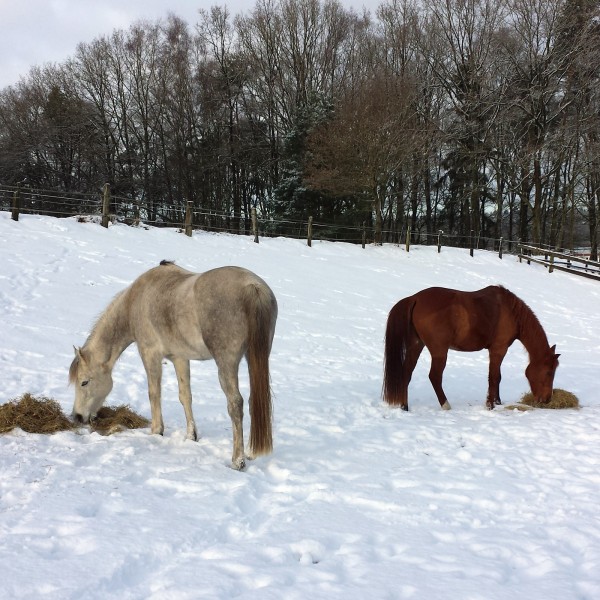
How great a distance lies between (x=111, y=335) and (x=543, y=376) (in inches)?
198

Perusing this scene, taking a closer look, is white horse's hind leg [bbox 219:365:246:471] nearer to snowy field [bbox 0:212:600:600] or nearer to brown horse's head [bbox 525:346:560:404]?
snowy field [bbox 0:212:600:600]

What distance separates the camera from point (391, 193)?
1093 inches

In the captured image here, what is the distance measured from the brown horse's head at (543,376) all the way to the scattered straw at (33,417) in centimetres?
521

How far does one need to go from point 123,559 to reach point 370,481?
185 centimetres

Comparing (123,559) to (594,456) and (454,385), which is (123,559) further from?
(454,385)

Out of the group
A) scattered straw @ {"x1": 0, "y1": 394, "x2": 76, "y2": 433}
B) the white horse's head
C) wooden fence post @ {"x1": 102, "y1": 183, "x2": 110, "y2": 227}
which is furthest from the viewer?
wooden fence post @ {"x1": 102, "y1": 183, "x2": 110, "y2": 227}

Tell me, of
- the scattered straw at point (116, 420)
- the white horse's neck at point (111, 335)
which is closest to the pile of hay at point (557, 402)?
the scattered straw at point (116, 420)

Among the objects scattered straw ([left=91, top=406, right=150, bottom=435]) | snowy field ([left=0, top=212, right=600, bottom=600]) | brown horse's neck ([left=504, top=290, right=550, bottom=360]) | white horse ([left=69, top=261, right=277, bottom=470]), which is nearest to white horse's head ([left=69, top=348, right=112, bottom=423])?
white horse ([left=69, top=261, right=277, bottom=470])

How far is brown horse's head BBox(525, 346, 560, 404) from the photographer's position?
18.6ft

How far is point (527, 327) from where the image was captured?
5742 millimetres

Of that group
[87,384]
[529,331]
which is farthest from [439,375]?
[87,384]

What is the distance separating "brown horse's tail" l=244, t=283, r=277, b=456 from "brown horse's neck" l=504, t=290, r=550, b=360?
3.65m

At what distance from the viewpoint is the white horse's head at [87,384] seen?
13.6 feet

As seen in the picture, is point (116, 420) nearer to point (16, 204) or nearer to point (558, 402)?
point (558, 402)
